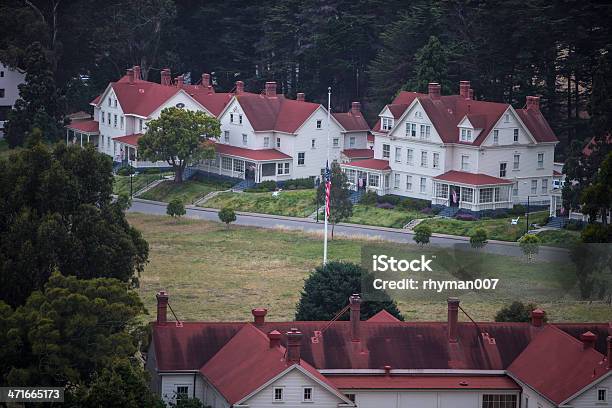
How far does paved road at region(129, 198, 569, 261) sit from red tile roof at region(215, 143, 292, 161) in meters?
6.12

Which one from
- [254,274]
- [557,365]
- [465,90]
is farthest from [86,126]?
[557,365]

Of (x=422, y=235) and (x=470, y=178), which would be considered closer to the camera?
(x=422, y=235)

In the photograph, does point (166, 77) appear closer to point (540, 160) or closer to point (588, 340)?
point (540, 160)

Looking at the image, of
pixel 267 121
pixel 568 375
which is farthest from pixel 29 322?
pixel 267 121

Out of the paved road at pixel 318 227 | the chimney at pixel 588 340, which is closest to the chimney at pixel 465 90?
the paved road at pixel 318 227

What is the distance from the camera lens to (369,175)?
4294 inches

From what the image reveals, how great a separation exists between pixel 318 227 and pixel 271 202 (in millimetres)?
7258

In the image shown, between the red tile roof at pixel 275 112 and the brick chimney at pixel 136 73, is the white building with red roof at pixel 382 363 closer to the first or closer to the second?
the red tile roof at pixel 275 112

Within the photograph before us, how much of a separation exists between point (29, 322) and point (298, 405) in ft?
31.1

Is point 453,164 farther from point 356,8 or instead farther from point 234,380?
point 234,380

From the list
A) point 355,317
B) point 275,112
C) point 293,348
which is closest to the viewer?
point 293,348

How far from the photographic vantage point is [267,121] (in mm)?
117125

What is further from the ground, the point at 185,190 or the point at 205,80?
the point at 205,80

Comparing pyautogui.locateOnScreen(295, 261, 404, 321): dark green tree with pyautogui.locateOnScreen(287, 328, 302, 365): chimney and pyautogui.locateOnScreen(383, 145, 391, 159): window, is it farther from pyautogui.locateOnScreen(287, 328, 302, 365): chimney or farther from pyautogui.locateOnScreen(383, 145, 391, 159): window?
pyautogui.locateOnScreen(383, 145, 391, 159): window
